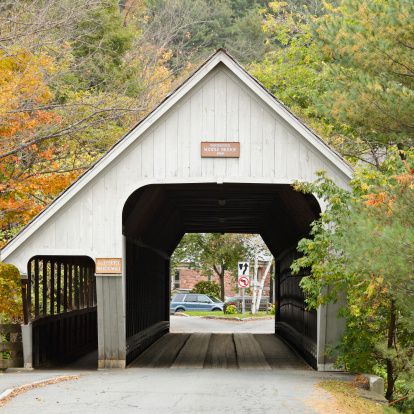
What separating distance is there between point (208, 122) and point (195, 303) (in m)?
32.5

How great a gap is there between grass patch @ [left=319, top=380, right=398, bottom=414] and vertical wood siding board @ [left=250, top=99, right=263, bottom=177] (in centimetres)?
410

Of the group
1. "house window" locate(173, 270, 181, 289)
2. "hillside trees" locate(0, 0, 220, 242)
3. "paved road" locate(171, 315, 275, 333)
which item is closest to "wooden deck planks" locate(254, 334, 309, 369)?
"hillside trees" locate(0, 0, 220, 242)

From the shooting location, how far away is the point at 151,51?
31.3 meters

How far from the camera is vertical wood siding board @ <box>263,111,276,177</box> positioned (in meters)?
13.2

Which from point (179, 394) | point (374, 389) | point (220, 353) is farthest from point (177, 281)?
point (179, 394)

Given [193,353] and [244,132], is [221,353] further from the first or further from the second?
[244,132]

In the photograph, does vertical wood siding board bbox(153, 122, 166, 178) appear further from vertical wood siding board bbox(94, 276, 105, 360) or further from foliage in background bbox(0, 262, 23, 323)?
foliage in background bbox(0, 262, 23, 323)

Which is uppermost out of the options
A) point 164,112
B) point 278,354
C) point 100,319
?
point 164,112

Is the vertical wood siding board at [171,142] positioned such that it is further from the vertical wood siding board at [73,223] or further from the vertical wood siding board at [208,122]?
the vertical wood siding board at [73,223]

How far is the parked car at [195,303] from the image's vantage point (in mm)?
44812

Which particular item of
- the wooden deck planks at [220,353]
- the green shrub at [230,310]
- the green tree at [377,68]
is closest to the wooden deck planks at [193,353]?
the wooden deck planks at [220,353]

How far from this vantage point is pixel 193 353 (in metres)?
17.7

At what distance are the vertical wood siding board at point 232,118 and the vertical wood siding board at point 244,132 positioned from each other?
0.07m

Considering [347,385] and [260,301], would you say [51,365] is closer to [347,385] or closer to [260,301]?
[347,385]
